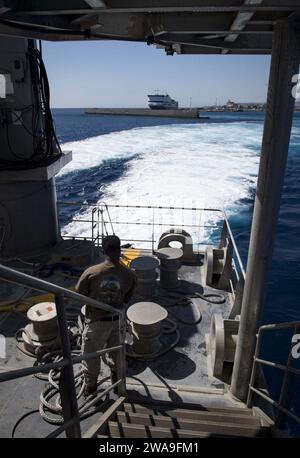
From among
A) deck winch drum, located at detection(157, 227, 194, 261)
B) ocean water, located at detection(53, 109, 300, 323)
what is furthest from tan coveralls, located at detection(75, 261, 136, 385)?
ocean water, located at detection(53, 109, 300, 323)

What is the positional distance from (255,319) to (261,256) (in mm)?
782

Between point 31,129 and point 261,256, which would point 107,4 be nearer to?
point 261,256

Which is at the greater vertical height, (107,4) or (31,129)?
(107,4)

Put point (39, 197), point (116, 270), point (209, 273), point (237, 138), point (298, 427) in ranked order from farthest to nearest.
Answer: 1. point (237, 138)
2. point (39, 197)
3. point (209, 273)
4. point (298, 427)
5. point (116, 270)

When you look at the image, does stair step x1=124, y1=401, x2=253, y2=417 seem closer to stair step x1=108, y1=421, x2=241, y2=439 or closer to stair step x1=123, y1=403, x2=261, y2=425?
stair step x1=123, y1=403, x2=261, y2=425

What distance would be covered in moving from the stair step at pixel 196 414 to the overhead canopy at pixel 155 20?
397cm

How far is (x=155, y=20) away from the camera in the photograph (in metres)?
3.64

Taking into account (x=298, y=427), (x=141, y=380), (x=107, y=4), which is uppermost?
(x=107, y=4)

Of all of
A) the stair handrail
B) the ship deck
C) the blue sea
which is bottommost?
the blue sea

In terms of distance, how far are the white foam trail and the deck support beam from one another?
9.48 metres

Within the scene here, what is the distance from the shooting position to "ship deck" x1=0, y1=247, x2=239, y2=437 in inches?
163

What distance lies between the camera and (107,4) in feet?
9.29

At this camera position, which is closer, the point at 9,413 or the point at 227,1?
the point at 227,1

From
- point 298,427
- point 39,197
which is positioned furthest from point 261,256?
point 39,197
